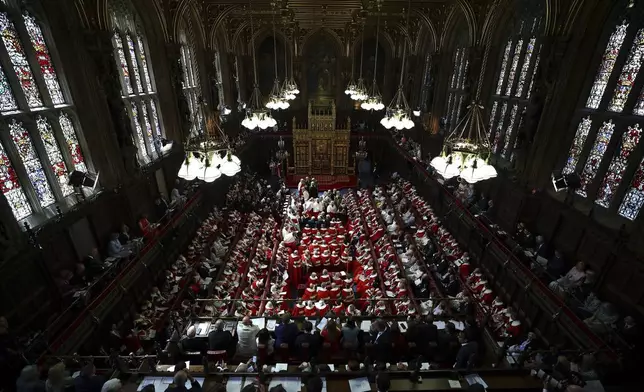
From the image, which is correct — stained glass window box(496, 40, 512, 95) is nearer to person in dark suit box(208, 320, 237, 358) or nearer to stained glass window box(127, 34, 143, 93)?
person in dark suit box(208, 320, 237, 358)

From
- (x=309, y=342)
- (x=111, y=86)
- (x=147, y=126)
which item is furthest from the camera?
(x=147, y=126)

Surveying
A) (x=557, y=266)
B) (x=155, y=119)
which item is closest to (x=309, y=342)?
(x=557, y=266)

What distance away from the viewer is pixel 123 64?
1144cm

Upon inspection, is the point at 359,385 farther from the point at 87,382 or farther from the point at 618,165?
the point at 618,165

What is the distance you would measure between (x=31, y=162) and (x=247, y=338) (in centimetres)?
660

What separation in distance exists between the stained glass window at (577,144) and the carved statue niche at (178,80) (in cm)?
1383

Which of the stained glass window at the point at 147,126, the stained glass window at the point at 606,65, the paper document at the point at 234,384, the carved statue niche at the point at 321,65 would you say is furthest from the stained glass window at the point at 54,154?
the carved statue niche at the point at 321,65

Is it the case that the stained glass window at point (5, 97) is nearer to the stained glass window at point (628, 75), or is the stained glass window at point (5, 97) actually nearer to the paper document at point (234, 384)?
the paper document at point (234, 384)

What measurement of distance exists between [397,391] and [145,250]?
25.1 feet

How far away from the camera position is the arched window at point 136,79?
36.6ft

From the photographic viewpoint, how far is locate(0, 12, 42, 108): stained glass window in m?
7.25

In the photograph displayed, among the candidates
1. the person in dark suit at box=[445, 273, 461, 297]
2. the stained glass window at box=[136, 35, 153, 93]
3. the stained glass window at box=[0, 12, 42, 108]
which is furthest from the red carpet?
the stained glass window at box=[0, 12, 42, 108]

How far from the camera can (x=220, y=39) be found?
66.8ft

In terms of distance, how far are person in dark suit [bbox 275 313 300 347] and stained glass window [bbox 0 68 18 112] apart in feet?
24.9
